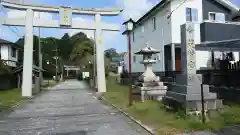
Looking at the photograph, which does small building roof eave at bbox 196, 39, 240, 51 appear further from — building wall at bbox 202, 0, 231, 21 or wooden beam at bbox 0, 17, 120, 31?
wooden beam at bbox 0, 17, 120, 31

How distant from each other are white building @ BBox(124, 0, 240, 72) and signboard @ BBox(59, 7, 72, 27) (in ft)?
25.2

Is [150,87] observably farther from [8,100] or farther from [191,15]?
[191,15]

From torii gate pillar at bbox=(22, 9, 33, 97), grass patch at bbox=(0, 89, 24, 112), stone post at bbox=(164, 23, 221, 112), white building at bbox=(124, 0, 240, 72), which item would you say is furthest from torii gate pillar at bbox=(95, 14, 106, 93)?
stone post at bbox=(164, 23, 221, 112)

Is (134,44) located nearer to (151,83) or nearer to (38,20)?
(38,20)

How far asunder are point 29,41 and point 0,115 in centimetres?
1024

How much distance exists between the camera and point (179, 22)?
841 inches

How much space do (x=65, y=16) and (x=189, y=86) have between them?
15.1m

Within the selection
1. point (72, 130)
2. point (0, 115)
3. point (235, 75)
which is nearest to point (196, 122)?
point (72, 130)

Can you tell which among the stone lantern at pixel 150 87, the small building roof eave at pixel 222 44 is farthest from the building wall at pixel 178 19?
the small building roof eave at pixel 222 44

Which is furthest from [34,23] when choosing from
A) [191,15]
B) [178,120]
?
[178,120]

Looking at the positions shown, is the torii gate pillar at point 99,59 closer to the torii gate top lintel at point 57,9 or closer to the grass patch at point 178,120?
the torii gate top lintel at point 57,9

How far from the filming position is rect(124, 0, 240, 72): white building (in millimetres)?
20641

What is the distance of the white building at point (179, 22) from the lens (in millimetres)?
20641

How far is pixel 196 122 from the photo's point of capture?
26.1 feet
